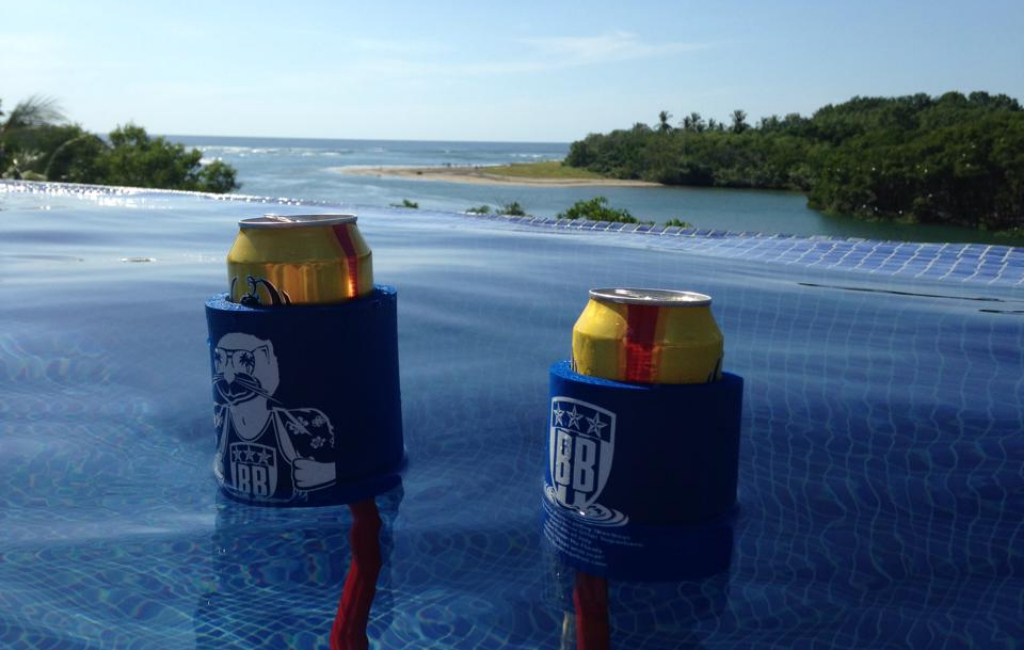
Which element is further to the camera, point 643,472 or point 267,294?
point 267,294

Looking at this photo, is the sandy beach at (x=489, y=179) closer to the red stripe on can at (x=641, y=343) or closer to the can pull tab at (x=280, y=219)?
the can pull tab at (x=280, y=219)

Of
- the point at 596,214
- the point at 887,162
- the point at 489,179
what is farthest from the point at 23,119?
the point at 489,179

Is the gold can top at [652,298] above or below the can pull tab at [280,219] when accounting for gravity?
below

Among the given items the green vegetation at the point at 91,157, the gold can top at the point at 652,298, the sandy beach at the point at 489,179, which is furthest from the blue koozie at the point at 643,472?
the sandy beach at the point at 489,179

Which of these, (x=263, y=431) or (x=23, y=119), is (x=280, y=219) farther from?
(x=23, y=119)

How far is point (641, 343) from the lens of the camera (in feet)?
3.50

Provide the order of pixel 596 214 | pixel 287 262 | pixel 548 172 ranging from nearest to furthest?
pixel 287 262, pixel 596 214, pixel 548 172

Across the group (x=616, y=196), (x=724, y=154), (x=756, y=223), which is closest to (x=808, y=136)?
(x=724, y=154)

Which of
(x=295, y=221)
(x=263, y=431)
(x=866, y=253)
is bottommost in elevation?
(x=866, y=253)

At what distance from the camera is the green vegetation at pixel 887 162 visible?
1280 inches

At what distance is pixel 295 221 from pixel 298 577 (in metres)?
0.69

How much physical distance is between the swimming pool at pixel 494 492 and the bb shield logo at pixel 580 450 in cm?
29

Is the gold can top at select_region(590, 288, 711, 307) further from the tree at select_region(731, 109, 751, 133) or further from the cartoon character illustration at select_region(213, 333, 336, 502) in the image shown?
the tree at select_region(731, 109, 751, 133)

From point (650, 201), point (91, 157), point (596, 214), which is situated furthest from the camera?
point (650, 201)
